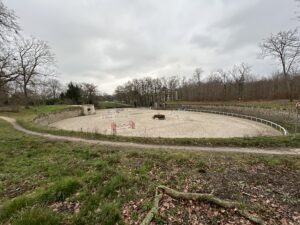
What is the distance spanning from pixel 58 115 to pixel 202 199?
117 ft

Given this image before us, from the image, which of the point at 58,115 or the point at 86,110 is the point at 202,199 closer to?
the point at 58,115

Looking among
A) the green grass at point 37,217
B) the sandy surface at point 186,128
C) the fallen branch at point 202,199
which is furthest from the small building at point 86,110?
the fallen branch at point 202,199

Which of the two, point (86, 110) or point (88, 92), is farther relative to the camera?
point (88, 92)

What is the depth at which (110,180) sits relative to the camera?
5.32 m

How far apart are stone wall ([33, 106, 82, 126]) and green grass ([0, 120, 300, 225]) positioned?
21.6 m

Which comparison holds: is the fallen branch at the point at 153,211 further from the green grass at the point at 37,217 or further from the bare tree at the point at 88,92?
the bare tree at the point at 88,92

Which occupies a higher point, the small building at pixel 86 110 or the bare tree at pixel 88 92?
the bare tree at pixel 88 92

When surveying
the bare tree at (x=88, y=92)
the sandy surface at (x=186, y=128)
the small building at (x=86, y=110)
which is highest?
the bare tree at (x=88, y=92)

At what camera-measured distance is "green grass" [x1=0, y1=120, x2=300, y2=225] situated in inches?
161

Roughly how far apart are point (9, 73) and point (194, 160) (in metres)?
10.5

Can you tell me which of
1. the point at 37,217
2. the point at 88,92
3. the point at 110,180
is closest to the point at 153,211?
the point at 110,180

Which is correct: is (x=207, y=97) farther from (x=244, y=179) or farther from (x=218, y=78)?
(x=244, y=179)

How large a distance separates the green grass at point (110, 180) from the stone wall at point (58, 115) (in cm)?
2161

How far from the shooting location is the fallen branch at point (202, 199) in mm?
3643
